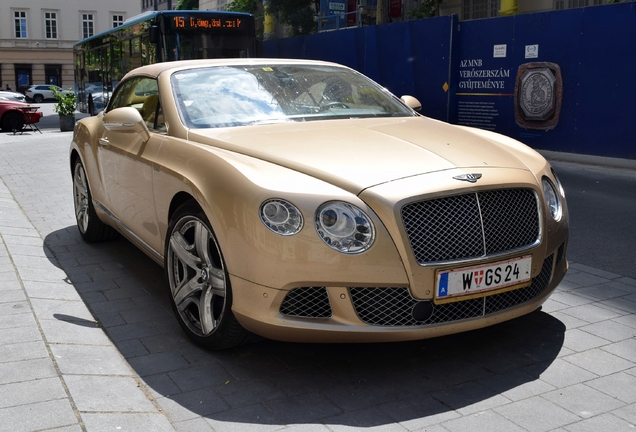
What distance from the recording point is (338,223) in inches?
131

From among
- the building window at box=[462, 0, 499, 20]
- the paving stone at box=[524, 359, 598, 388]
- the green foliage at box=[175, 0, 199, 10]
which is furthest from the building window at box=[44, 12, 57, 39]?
the paving stone at box=[524, 359, 598, 388]

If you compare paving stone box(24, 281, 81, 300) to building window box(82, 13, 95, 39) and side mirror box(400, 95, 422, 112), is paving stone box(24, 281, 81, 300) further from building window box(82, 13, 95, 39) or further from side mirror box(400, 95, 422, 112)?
building window box(82, 13, 95, 39)

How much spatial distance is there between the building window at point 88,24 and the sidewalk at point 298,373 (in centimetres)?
6823

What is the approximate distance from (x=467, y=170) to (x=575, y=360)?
1088mm

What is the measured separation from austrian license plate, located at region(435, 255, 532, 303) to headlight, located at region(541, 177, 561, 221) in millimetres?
414

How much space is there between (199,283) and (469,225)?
1398 millimetres

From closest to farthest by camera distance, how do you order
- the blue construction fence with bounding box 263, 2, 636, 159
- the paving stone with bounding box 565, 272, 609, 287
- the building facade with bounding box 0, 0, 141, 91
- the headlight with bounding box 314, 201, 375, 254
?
1. the headlight with bounding box 314, 201, 375, 254
2. the paving stone with bounding box 565, 272, 609, 287
3. the blue construction fence with bounding box 263, 2, 636, 159
4. the building facade with bounding box 0, 0, 141, 91

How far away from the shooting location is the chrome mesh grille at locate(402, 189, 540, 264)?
11.1 ft

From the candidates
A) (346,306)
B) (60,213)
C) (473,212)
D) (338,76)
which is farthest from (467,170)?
(60,213)

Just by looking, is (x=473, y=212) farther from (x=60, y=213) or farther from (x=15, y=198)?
(x=15, y=198)

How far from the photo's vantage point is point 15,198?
8836mm

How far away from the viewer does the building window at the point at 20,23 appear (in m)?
64.9

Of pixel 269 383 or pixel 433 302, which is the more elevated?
pixel 433 302

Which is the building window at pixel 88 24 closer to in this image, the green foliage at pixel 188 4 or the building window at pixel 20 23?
the building window at pixel 20 23
